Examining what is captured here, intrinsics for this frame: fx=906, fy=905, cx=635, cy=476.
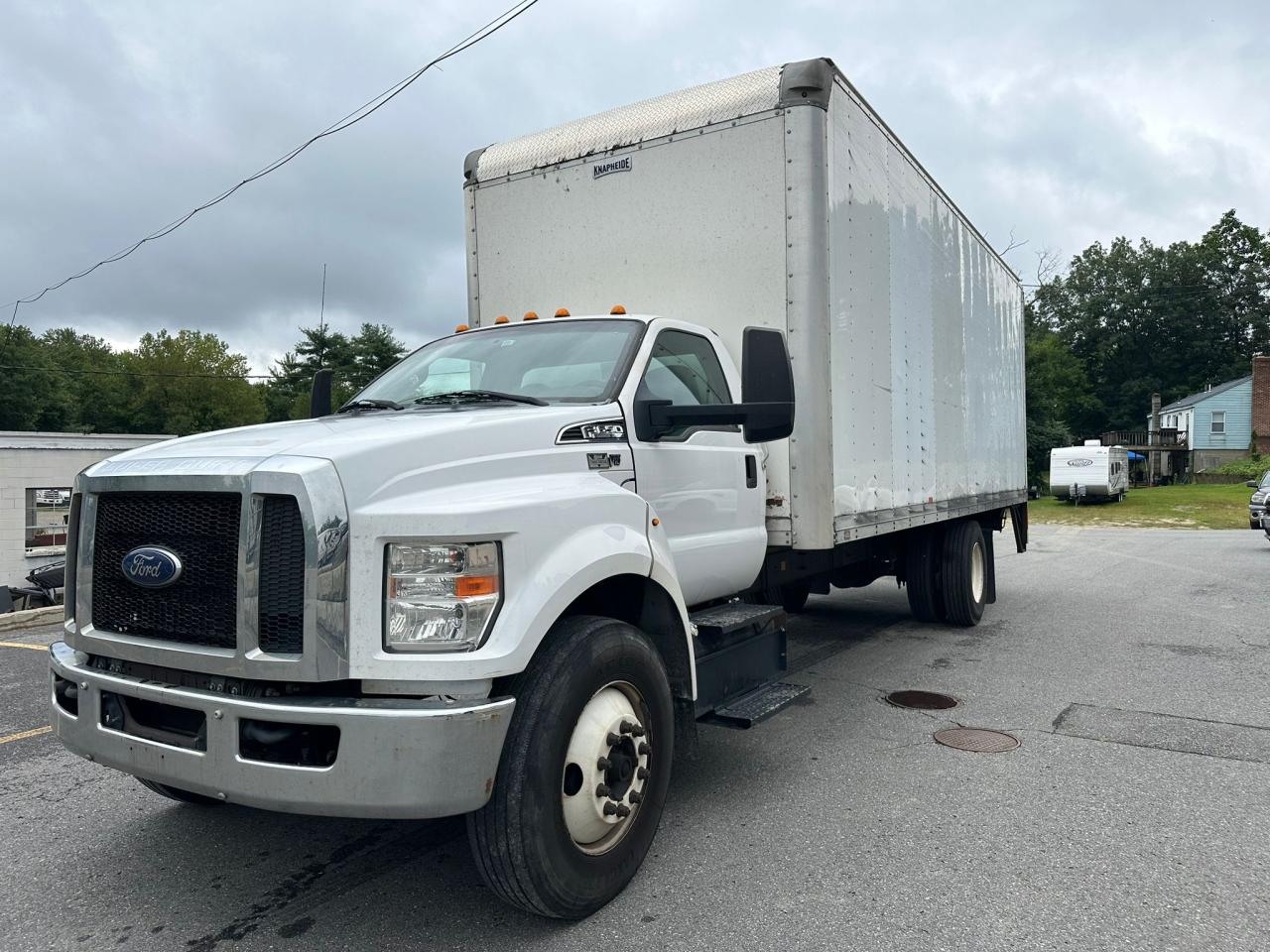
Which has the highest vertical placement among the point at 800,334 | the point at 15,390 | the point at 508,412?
the point at 15,390

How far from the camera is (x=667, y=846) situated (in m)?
3.82

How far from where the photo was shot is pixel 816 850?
3.76 m

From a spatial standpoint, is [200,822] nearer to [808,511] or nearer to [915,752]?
[808,511]

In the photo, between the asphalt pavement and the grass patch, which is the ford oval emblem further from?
the grass patch

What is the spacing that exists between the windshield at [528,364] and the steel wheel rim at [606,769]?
1282mm

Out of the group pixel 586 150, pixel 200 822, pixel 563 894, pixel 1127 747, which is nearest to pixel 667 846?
pixel 563 894

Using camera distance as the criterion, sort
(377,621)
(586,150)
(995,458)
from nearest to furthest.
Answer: (377,621) < (586,150) < (995,458)

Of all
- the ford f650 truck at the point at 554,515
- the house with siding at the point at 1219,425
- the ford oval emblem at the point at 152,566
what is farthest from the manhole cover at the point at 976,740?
the house with siding at the point at 1219,425

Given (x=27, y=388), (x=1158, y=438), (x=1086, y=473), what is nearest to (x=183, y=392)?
(x=27, y=388)

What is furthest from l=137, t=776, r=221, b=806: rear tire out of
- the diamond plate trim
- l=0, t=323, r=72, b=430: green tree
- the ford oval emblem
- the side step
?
l=0, t=323, r=72, b=430: green tree

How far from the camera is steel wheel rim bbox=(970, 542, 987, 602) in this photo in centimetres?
909

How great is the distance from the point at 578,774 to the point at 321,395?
9.45ft

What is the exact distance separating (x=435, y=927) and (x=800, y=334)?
3387 mm

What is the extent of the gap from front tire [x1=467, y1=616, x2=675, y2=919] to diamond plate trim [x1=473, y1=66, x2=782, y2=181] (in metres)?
3.29
